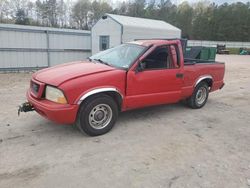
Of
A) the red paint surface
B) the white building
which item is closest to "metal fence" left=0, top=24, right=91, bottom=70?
the white building

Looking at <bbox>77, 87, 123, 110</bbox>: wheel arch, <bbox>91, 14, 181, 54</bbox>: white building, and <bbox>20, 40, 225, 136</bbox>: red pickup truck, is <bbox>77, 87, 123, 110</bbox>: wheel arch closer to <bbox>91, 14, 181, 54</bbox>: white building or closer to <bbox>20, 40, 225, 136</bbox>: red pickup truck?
<bbox>20, 40, 225, 136</bbox>: red pickup truck

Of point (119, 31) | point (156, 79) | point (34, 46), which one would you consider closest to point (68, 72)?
point (156, 79)

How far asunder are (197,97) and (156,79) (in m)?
1.87

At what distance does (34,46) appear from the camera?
42.1 ft

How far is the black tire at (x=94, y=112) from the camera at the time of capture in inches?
163

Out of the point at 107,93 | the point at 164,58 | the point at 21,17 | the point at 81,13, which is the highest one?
the point at 81,13

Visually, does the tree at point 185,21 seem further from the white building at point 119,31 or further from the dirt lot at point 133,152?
the dirt lot at point 133,152

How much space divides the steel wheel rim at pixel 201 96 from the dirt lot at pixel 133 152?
2.16 feet

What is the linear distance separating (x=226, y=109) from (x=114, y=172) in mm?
4243

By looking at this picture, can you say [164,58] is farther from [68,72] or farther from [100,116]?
[68,72]

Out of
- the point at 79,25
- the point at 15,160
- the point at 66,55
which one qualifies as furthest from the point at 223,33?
the point at 15,160

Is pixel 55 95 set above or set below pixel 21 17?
below

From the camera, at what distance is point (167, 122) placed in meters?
5.22

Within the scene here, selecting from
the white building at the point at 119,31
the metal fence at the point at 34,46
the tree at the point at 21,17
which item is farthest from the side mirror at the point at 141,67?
the tree at the point at 21,17
